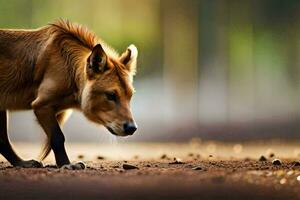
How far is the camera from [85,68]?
37.4 ft

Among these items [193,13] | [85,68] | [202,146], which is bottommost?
[202,146]

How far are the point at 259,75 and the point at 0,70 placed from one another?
30.5 meters

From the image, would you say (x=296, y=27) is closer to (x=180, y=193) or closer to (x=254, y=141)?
(x=254, y=141)

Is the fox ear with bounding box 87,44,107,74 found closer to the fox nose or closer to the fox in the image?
Answer: the fox

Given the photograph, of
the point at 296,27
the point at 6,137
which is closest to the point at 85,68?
the point at 6,137

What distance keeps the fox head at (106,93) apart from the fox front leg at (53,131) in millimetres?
336

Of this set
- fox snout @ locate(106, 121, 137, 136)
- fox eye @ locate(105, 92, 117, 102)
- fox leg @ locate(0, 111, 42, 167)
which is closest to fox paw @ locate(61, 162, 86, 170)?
fox snout @ locate(106, 121, 137, 136)

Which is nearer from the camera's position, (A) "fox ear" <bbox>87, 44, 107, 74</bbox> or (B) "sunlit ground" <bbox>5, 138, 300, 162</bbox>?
Answer: (A) "fox ear" <bbox>87, 44, 107, 74</bbox>

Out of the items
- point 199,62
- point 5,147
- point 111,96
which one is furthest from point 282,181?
point 199,62

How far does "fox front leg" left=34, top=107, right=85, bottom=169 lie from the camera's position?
11180mm

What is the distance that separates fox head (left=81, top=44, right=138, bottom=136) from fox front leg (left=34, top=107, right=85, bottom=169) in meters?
0.34

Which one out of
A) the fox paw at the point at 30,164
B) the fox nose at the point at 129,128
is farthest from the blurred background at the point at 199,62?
the fox nose at the point at 129,128

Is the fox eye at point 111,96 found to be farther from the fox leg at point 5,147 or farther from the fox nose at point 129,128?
the fox leg at point 5,147

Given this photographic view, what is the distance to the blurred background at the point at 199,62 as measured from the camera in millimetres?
27241
